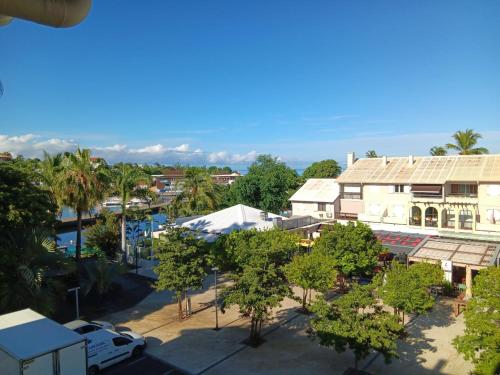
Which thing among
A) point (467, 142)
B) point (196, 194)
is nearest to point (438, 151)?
point (467, 142)

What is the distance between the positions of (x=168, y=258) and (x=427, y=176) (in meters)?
26.9

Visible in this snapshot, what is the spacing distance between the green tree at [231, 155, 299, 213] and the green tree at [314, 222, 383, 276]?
24.6 m

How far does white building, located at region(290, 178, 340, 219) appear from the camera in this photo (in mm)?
42281

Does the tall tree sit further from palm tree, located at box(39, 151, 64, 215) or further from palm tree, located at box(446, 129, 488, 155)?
palm tree, located at box(446, 129, 488, 155)

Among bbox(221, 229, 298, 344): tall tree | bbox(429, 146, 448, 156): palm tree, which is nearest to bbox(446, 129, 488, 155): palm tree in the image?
bbox(429, 146, 448, 156): palm tree

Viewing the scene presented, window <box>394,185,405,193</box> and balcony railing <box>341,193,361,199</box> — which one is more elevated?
window <box>394,185,405,193</box>

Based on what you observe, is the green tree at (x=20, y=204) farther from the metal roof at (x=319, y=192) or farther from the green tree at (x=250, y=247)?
the metal roof at (x=319, y=192)

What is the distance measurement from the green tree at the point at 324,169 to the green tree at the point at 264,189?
28211mm

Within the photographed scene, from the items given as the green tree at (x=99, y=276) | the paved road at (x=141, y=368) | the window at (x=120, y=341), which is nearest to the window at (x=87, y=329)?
the window at (x=120, y=341)

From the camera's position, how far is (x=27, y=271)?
1566 cm

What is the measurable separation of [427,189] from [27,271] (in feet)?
107

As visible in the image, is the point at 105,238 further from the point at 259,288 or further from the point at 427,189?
the point at 427,189

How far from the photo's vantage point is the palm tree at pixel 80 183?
24719mm

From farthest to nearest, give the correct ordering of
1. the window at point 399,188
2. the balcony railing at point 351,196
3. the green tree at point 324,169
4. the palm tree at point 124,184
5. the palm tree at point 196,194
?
the green tree at point 324,169, the palm tree at point 196,194, the balcony railing at point 351,196, the window at point 399,188, the palm tree at point 124,184
